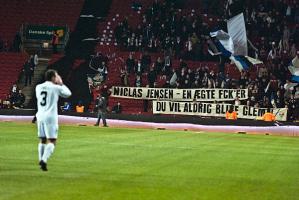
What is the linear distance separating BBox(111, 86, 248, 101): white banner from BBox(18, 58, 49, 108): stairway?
589 cm

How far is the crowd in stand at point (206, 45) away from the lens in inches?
1443

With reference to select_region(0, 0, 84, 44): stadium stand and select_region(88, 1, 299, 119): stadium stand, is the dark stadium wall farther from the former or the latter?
select_region(0, 0, 84, 44): stadium stand

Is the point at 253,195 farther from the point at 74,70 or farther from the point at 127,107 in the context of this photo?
the point at 74,70

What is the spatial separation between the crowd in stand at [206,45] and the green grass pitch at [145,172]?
1524 cm

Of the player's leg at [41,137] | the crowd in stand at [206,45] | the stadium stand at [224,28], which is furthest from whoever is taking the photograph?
the stadium stand at [224,28]

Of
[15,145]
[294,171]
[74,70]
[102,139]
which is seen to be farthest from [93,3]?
[294,171]

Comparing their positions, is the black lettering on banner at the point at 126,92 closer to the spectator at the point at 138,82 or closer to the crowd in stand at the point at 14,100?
the spectator at the point at 138,82

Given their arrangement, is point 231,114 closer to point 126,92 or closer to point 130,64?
point 126,92

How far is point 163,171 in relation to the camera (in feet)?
45.2

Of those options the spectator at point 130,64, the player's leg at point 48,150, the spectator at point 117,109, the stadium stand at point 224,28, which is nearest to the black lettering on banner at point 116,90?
the stadium stand at point 224,28

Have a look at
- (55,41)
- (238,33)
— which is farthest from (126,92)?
(238,33)

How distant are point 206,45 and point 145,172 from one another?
93.6ft

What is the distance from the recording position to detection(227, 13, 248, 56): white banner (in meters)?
38.8

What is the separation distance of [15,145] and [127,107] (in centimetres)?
2006
